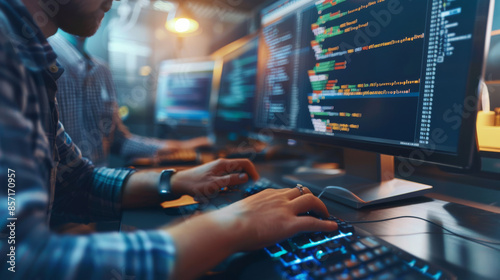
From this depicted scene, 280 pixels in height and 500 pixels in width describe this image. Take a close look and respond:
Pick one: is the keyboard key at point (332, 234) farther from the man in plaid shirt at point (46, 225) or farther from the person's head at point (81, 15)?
the person's head at point (81, 15)

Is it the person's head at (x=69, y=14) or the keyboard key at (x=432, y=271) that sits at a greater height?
the person's head at (x=69, y=14)

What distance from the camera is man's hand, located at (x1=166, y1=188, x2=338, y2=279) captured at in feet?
0.99

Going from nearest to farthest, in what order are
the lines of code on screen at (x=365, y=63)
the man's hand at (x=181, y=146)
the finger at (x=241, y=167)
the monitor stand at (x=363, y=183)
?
the lines of code on screen at (x=365, y=63) < the monitor stand at (x=363, y=183) < the finger at (x=241, y=167) < the man's hand at (x=181, y=146)

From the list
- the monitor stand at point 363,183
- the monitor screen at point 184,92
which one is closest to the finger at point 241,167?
the monitor stand at point 363,183

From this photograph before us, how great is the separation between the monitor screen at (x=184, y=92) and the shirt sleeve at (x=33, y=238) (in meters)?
1.44

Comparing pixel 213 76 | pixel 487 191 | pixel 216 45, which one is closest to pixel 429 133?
pixel 487 191

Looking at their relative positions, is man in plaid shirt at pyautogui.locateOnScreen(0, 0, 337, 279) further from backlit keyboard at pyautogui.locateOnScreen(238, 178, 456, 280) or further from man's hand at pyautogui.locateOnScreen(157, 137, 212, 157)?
man's hand at pyautogui.locateOnScreen(157, 137, 212, 157)

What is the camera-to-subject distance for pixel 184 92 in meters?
1.82

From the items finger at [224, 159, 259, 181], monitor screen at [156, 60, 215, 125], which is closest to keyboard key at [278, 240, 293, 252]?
finger at [224, 159, 259, 181]

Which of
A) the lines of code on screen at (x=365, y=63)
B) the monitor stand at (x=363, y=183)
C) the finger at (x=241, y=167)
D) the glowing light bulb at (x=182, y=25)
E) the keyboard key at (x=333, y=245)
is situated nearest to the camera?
the keyboard key at (x=333, y=245)

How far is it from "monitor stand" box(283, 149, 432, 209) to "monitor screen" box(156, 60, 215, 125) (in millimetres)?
1118

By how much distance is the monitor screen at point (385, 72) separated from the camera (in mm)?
431

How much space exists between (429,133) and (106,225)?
3.44 ft

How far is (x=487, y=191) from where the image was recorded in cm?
68
